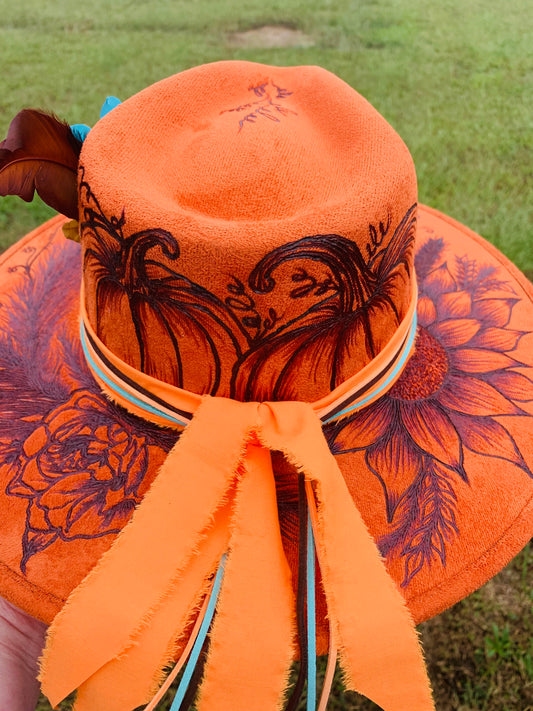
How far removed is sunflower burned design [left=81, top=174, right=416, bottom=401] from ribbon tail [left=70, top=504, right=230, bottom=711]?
0.26 metres

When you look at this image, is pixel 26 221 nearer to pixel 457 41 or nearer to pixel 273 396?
pixel 273 396

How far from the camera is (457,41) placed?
11.3ft

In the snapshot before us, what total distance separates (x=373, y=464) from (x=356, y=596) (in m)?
0.21

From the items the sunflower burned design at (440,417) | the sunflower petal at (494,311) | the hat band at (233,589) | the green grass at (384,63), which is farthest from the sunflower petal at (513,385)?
the green grass at (384,63)

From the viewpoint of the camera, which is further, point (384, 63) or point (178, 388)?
point (384, 63)

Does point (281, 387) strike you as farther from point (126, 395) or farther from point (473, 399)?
point (473, 399)

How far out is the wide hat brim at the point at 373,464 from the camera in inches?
33.1

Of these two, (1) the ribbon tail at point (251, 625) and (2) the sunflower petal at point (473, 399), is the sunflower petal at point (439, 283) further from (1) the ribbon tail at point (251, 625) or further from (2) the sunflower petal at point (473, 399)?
(1) the ribbon tail at point (251, 625)

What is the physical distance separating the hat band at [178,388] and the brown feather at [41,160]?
19cm

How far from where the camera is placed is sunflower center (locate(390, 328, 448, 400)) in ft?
3.28

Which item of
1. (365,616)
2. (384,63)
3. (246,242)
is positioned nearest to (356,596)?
(365,616)

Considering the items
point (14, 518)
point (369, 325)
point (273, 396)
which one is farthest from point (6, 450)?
point (369, 325)

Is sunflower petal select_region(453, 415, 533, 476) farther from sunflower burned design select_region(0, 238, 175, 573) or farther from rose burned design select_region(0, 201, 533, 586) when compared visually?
sunflower burned design select_region(0, 238, 175, 573)

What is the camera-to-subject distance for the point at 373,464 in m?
0.91
